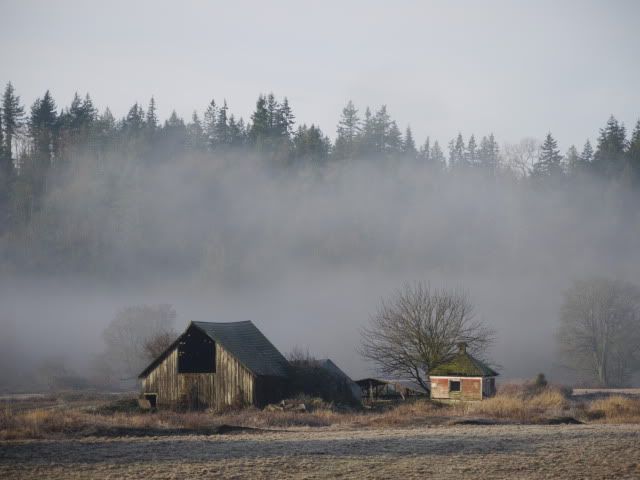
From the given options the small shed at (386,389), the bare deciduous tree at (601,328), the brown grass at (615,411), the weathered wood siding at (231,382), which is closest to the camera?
the brown grass at (615,411)

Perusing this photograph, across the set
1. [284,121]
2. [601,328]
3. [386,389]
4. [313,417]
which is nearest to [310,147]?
[284,121]

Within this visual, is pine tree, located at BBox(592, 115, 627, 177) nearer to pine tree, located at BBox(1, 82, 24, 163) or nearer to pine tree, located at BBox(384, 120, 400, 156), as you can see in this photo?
pine tree, located at BBox(384, 120, 400, 156)

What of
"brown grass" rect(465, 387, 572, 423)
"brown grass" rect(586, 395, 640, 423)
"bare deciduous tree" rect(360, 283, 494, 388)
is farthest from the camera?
"bare deciduous tree" rect(360, 283, 494, 388)

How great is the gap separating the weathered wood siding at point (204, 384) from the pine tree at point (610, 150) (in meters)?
114

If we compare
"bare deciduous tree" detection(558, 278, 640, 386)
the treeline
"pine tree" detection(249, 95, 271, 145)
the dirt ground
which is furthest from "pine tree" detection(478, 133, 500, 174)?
the dirt ground

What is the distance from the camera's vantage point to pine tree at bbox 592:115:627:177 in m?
138

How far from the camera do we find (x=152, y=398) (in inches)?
1854

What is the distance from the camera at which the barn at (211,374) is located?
44812 mm

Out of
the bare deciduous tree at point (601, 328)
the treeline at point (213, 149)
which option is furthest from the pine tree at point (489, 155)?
the bare deciduous tree at point (601, 328)

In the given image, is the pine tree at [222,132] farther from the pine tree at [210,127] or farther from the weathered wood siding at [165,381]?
the weathered wood siding at [165,381]

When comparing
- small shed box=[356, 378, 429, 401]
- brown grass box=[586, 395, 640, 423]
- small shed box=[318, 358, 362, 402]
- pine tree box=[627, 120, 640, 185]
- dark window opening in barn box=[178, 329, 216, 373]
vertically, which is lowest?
small shed box=[356, 378, 429, 401]

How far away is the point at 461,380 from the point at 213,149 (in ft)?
381

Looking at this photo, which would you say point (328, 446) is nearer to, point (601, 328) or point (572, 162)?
point (601, 328)

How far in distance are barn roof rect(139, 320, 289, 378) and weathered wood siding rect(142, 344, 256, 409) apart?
1.29 ft
